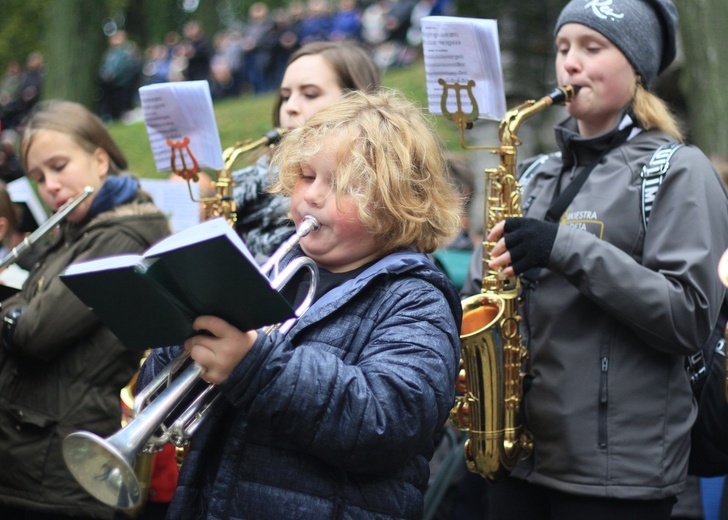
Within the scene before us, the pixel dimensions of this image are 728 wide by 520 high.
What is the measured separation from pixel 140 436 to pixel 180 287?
1.07ft

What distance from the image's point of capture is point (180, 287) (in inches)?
73.9

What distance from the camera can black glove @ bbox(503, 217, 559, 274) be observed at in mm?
2791

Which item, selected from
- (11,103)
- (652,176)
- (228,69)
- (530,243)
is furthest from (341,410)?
(11,103)

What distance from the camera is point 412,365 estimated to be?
6.80ft

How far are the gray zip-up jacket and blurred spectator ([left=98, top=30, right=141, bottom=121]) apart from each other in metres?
20.1

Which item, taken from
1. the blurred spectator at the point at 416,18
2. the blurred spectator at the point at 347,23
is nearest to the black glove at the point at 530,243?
the blurred spectator at the point at 416,18

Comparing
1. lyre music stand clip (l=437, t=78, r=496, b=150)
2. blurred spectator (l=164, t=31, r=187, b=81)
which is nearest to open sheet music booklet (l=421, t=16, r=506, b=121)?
lyre music stand clip (l=437, t=78, r=496, b=150)

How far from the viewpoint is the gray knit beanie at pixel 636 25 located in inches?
119

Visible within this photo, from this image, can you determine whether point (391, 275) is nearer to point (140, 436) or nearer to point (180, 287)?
point (180, 287)

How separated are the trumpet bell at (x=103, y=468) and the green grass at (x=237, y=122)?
13.1 metres

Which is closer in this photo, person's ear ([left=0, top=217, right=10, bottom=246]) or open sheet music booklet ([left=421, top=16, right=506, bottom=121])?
open sheet music booklet ([left=421, top=16, right=506, bottom=121])

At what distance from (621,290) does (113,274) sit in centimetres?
154

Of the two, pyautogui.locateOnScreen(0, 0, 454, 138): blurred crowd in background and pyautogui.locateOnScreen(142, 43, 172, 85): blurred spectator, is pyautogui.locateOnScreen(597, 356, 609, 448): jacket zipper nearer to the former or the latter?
pyautogui.locateOnScreen(0, 0, 454, 138): blurred crowd in background

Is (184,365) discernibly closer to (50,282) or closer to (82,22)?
(50,282)
